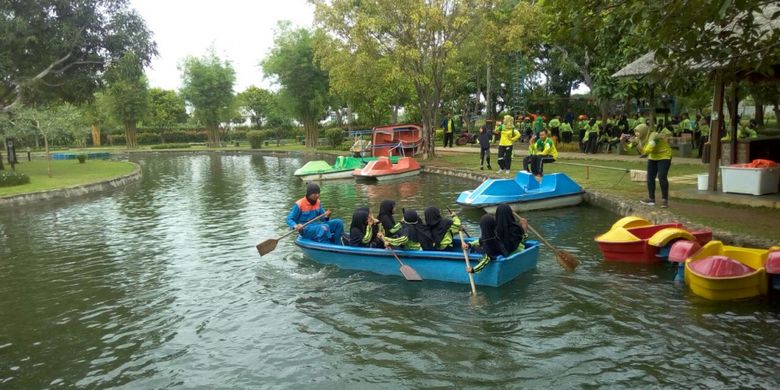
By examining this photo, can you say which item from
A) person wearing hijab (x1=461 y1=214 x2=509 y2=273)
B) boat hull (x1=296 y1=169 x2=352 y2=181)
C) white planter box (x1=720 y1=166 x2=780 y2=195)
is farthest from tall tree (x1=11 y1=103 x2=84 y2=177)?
white planter box (x1=720 y1=166 x2=780 y2=195)

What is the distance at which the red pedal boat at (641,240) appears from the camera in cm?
873

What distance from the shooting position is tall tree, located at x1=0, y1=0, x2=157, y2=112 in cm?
2414

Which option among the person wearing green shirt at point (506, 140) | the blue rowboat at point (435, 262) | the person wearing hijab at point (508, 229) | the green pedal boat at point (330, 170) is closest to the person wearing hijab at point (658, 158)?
the blue rowboat at point (435, 262)

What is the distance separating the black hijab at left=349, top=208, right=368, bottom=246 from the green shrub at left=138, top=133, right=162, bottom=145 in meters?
60.6

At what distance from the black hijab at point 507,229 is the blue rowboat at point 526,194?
5.34 metres

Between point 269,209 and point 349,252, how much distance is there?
776cm

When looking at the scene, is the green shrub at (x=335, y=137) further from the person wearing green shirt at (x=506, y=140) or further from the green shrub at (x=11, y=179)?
the person wearing green shirt at (x=506, y=140)

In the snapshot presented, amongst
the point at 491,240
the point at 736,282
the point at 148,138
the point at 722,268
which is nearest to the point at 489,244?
the point at 491,240

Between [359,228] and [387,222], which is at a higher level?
[387,222]

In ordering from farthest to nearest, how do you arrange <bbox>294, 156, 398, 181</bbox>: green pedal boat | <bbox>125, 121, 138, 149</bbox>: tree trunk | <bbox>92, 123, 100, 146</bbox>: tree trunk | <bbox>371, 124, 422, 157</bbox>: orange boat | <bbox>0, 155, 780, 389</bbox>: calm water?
<bbox>92, 123, 100, 146</bbox>: tree trunk
<bbox>125, 121, 138, 149</bbox>: tree trunk
<bbox>371, 124, 422, 157</bbox>: orange boat
<bbox>294, 156, 398, 181</bbox>: green pedal boat
<bbox>0, 155, 780, 389</bbox>: calm water

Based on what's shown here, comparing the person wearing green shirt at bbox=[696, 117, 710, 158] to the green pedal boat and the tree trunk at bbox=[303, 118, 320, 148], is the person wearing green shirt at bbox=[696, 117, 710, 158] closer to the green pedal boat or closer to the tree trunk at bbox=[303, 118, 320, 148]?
the green pedal boat

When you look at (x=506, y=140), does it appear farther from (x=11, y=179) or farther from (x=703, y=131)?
(x=11, y=179)

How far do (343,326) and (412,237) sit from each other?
2249 millimetres

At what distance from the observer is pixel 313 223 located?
33.6ft
